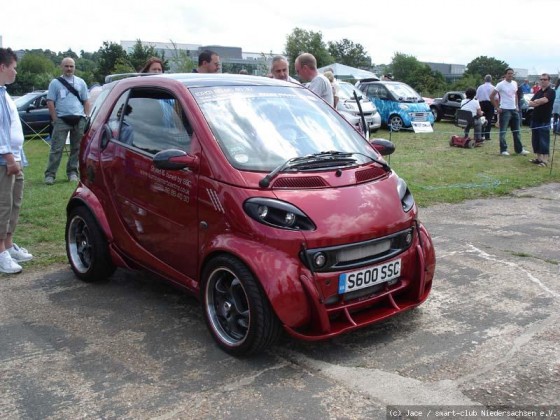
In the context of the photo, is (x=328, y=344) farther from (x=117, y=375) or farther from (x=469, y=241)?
(x=469, y=241)

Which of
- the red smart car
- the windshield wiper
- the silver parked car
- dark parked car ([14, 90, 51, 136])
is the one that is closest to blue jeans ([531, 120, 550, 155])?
the silver parked car

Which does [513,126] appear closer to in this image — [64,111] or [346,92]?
[346,92]

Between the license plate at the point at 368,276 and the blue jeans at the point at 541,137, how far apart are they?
9560mm

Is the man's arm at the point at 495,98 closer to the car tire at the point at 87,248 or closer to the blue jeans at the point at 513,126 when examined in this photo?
the blue jeans at the point at 513,126

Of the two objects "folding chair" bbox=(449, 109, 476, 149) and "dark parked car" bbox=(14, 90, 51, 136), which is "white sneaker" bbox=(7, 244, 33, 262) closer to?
"folding chair" bbox=(449, 109, 476, 149)

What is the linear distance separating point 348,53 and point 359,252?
309ft

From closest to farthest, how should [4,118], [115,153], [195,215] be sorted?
[195,215]
[115,153]
[4,118]

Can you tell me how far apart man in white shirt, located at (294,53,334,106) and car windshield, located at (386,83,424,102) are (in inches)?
454

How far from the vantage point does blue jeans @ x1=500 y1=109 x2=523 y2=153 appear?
1383 centimetres

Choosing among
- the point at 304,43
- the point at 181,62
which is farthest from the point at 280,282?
the point at 304,43

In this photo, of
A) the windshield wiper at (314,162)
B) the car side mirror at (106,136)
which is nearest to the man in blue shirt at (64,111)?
the car side mirror at (106,136)

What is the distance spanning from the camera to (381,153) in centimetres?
476

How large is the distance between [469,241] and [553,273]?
122cm

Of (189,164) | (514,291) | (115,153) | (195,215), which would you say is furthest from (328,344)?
(115,153)
